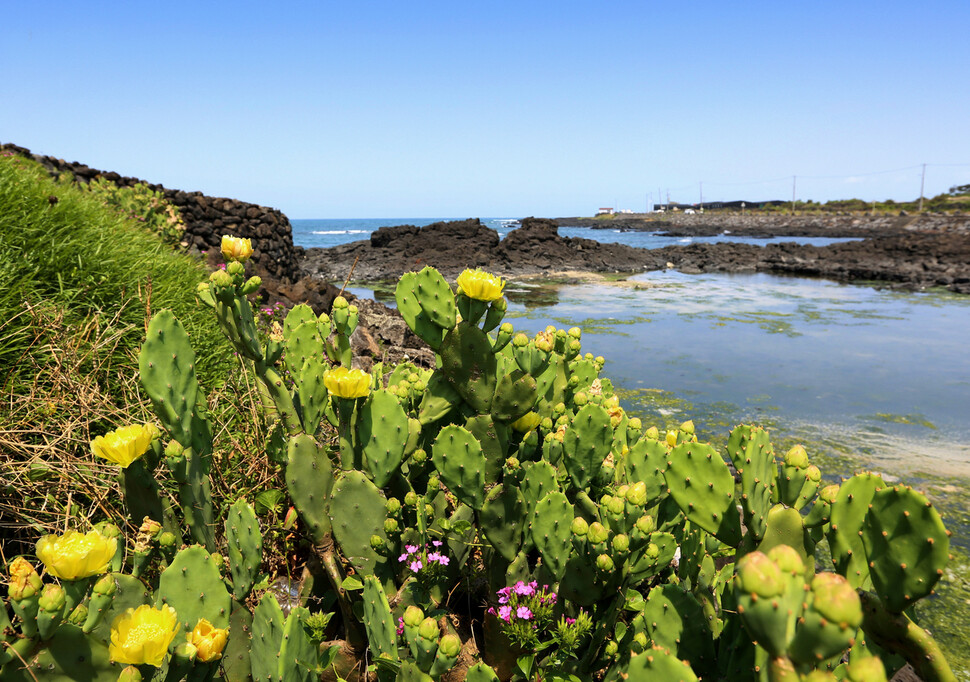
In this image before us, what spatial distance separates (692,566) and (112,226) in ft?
16.0

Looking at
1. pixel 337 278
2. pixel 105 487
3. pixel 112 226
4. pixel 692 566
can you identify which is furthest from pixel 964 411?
pixel 337 278

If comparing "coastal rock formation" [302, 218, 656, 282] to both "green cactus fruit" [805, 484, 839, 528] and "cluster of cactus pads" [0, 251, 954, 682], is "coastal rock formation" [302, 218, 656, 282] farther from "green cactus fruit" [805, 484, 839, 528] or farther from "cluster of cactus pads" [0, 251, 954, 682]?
"green cactus fruit" [805, 484, 839, 528]

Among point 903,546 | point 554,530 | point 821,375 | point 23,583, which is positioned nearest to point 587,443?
point 554,530

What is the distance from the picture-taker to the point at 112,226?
4578 millimetres

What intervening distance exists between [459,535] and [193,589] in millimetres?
762

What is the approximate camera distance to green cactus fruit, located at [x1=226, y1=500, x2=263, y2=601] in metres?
1.54

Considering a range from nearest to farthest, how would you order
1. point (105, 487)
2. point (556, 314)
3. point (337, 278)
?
1. point (105, 487)
2. point (556, 314)
3. point (337, 278)

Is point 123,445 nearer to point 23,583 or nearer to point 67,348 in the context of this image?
point 23,583

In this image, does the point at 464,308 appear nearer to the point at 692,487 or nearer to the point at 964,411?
the point at 692,487

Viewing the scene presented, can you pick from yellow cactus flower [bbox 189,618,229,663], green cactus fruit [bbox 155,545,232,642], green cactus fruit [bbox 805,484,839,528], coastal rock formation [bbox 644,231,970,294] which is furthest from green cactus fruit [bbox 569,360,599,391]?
coastal rock formation [bbox 644,231,970,294]

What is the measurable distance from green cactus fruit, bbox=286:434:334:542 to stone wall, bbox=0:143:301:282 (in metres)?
10.1

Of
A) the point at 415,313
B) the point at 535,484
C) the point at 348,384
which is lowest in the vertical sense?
the point at 535,484

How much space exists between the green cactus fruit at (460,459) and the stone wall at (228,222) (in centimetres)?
Answer: 1032

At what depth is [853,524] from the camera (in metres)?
1.25
